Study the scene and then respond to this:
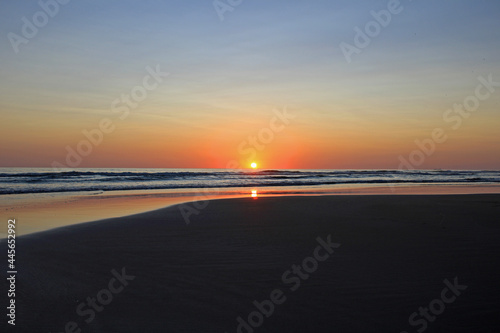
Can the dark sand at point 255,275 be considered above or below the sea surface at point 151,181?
below

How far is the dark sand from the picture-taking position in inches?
189

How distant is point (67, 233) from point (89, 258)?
290 centimetres

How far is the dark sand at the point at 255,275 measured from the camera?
4.80 m

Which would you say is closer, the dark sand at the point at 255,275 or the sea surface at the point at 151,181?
the dark sand at the point at 255,275

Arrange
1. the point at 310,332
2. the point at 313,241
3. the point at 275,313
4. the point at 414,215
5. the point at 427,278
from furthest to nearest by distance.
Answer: the point at 414,215 → the point at 313,241 → the point at 427,278 → the point at 275,313 → the point at 310,332

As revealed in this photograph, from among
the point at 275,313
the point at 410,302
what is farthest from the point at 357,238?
the point at 275,313

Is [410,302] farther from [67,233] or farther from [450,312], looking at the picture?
[67,233]

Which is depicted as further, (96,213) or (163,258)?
(96,213)

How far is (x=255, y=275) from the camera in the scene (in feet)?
21.0

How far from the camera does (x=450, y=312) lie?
5078mm

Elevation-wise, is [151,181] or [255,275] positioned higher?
[151,181]

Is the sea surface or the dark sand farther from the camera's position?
the sea surface

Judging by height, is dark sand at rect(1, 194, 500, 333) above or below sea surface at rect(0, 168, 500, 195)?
below

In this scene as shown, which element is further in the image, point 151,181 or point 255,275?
point 151,181
